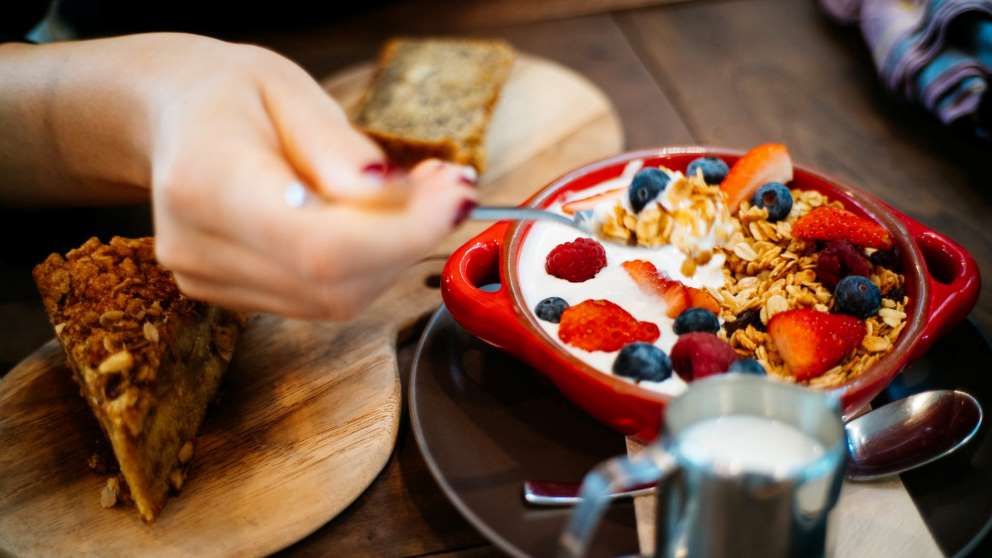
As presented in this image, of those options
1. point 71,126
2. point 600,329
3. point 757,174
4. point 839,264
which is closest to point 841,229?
point 839,264

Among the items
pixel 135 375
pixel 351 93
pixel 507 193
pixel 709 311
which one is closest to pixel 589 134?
pixel 507 193

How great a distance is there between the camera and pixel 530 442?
3.43 feet

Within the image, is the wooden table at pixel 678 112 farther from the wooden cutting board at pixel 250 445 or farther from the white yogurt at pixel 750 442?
the white yogurt at pixel 750 442

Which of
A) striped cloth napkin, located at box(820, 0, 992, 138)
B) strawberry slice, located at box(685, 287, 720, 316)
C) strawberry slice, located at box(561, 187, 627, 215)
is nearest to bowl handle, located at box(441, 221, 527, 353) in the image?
strawberry slice, located at box(561, 187, 627, 215)

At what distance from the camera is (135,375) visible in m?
1.02

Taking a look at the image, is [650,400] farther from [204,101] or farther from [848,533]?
[204,101]

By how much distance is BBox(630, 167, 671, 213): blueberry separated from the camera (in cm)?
123

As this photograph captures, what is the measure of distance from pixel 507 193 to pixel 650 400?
74cm

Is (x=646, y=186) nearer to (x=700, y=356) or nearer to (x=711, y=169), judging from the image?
(x=711, y=169)

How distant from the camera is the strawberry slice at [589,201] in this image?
1.25m

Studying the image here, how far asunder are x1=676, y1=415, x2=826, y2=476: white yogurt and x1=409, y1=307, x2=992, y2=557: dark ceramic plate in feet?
0.60

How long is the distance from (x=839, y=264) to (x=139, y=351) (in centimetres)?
89

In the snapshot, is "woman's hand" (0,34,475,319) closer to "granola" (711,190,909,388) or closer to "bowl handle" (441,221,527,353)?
"bowl handle" (441,221,527,353)

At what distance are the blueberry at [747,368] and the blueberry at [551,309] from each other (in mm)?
219
